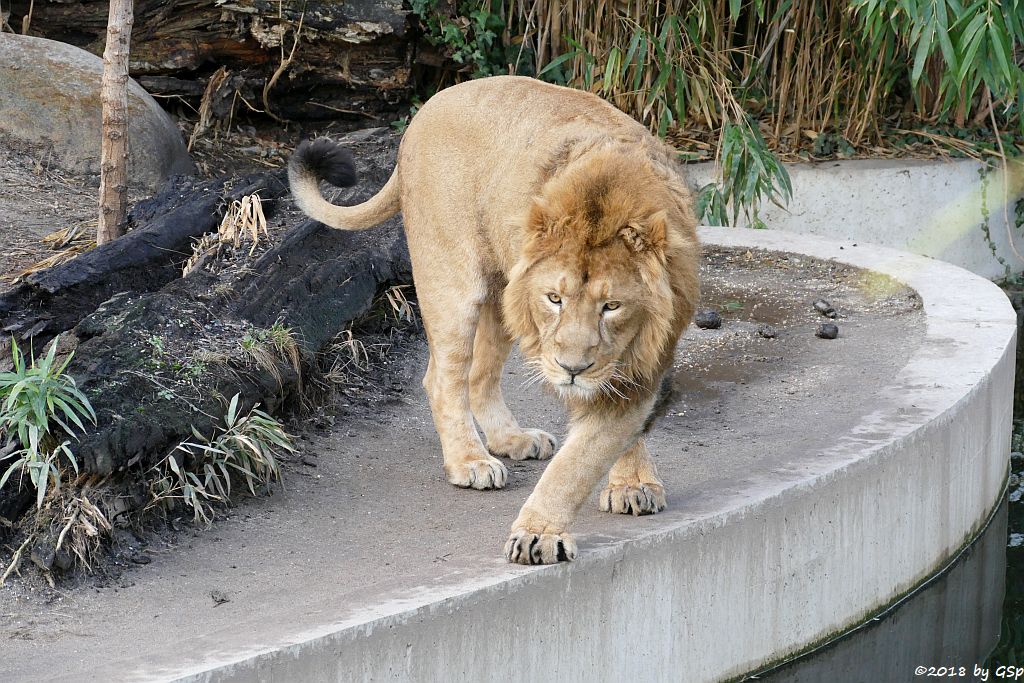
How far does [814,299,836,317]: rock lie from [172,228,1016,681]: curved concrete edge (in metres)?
0.83

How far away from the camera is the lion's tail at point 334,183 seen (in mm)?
4715

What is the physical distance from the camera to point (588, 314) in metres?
3.33

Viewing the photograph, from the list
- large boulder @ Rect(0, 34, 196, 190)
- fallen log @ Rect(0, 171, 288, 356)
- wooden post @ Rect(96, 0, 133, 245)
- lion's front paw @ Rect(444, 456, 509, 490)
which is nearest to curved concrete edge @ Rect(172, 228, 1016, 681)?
lion's front paw @ Rect(444, 456, 509, 490)

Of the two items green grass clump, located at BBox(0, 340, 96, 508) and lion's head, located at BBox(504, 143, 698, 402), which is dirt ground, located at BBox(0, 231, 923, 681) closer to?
green grass clump, located at BBox(0, 340, 96, 508)

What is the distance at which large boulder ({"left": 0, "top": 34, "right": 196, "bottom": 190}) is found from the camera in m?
7.34

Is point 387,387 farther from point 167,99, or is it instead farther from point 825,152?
point 825,152

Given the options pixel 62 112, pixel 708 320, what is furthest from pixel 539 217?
pixel 62 112

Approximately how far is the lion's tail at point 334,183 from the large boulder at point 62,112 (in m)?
2.91

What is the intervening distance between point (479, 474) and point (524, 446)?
1.32ft

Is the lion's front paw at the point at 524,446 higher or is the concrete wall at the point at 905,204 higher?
the concrete wall at the point at 905,204

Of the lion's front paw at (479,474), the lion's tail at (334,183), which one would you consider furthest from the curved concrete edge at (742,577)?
the lion's tail at (334,183)

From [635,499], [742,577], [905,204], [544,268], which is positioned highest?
[544,268]

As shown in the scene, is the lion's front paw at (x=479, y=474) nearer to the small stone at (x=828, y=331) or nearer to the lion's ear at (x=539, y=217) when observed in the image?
the lion's ear at (x=539, y=217)

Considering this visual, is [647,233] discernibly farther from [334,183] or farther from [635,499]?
[334,183]
